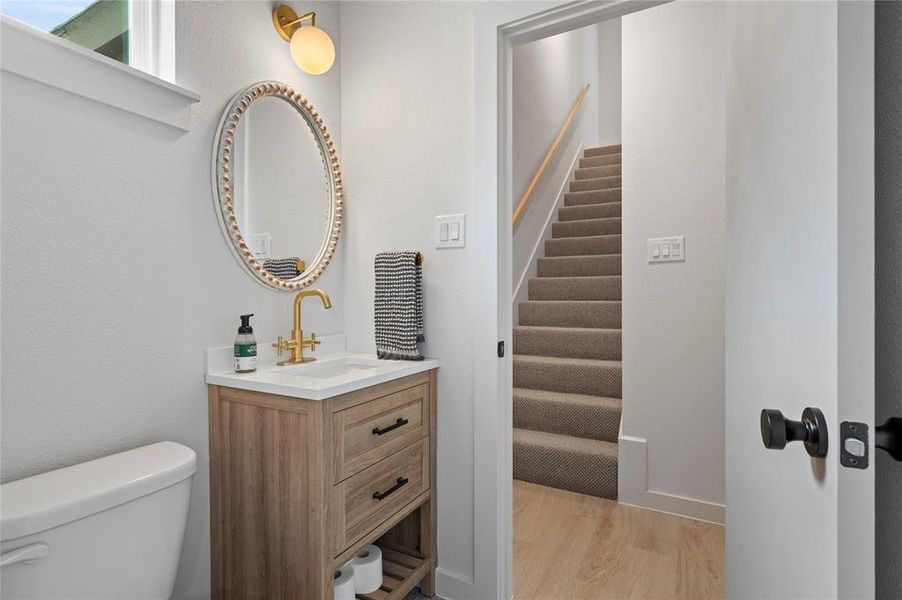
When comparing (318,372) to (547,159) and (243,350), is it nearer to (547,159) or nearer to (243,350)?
(243,350)

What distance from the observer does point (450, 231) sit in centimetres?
161

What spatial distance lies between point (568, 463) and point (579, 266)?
165 centimetres

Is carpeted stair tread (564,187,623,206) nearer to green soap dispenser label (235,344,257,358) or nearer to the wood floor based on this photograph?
the wood floor

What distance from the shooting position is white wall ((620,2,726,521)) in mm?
2047

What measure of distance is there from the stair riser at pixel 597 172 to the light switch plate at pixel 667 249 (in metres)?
2.65

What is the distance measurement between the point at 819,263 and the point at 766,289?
224 mm

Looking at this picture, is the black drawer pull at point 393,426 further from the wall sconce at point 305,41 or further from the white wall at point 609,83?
the white wall at point 609,83

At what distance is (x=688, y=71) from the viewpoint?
2109mm

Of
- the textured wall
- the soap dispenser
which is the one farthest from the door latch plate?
the soap dispenser

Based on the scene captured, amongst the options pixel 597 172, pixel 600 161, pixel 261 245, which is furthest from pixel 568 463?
pixel 600 161

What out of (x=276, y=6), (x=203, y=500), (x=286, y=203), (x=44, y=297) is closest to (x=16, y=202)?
(x=44, y=297)

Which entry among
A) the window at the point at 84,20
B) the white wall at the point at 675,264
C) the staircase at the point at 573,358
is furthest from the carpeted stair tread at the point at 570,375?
the window at the point at 84,20

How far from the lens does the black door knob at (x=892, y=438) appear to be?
533 mm

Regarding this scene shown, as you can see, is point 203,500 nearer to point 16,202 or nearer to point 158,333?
point 158,333
